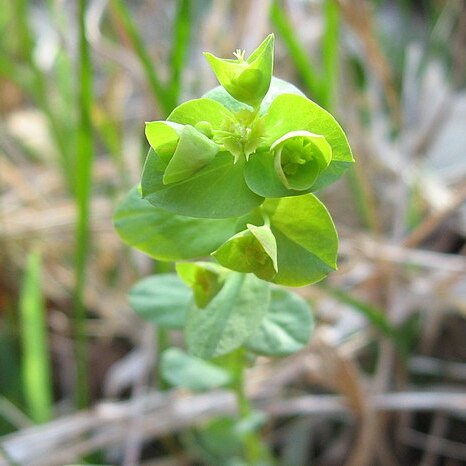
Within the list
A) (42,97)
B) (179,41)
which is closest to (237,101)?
(179,41)

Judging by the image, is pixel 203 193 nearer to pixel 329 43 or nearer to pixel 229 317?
pixel 229 317

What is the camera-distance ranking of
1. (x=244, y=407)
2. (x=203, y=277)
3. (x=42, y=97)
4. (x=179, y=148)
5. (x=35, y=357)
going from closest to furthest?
(x=179, y=148) → (x=203, y=277) → (x=244, y=407) → (x=35, y=357) → (x=42, y=97)

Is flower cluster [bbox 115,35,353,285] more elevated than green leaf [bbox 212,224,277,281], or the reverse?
flower cluster [bbox 115,35,353,285]

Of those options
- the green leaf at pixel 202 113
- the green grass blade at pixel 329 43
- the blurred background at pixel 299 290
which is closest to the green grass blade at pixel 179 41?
the blurred background at pixel 299 290

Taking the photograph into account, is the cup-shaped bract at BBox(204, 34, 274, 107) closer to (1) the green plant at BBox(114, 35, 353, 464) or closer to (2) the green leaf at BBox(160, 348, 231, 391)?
(1) the green plant at BBox(114, 35, 353, 464)

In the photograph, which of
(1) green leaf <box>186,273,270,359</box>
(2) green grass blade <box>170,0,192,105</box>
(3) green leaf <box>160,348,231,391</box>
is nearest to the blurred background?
(2) green grass blade <box>170,0,192,105</box>

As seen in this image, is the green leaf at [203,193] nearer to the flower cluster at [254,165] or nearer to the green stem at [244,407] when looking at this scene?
the flower cluster at [254,165]
